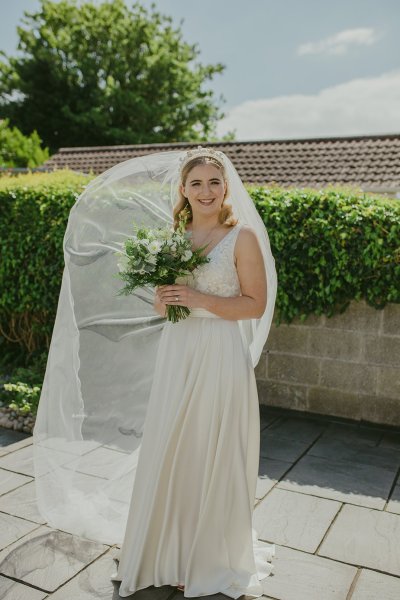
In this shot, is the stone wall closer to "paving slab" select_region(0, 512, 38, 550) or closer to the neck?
the neck

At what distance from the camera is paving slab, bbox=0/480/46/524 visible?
3393mm

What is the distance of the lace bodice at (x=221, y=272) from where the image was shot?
261 centimetres

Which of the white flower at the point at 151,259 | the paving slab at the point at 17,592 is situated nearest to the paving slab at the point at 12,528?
the paving slab at the point at 17,592

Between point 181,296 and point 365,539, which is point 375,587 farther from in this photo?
point 181,296

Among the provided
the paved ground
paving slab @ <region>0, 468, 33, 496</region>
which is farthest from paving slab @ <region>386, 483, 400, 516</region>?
paving slab @ <region>0, 468, 33, 496</region>

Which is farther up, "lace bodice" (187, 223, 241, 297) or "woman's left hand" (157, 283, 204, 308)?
"lace bodice" (187, 223, 241, 297)

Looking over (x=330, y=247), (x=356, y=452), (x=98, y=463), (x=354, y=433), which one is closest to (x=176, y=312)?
(x=98, y=463)

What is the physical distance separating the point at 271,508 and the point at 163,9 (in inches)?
1330

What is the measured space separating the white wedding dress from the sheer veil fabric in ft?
1.80

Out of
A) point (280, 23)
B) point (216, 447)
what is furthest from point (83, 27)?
point (216, 447)

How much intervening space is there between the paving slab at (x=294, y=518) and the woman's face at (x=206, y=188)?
2012 mm

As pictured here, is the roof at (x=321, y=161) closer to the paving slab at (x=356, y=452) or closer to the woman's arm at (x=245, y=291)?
Answer: the paving slab at (x=356, y=452)

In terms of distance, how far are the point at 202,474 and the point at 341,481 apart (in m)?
1.75

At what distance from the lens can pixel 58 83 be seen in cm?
2769
